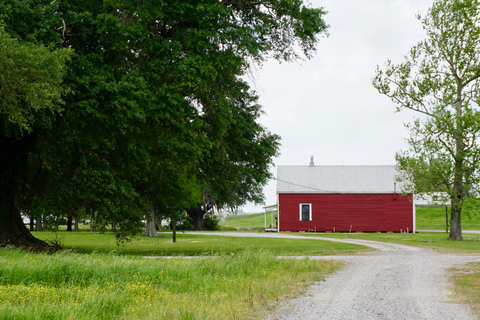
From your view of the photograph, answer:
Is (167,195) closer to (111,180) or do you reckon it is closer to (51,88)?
(111,180)

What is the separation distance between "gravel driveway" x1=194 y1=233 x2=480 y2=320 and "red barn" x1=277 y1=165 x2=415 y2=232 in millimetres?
31429

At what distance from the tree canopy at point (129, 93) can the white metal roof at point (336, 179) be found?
88.0ft

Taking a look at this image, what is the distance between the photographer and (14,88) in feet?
43.5

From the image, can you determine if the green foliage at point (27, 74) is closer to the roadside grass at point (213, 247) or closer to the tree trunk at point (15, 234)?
the roadside grass at point (213, 247)

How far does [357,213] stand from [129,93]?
33349mm

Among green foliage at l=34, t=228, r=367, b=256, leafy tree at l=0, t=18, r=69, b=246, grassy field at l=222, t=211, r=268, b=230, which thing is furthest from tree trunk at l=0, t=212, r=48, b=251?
grassy field at l=222, t=211, r=268, b=230

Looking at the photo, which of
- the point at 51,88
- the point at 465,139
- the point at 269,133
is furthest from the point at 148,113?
the point at 465,139

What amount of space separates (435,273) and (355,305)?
215 inches

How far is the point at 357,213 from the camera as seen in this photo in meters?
45.1

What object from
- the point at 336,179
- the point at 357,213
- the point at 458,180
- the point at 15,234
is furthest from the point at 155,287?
the point at 336,179

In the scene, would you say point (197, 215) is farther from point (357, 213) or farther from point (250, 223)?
point (250, 223)

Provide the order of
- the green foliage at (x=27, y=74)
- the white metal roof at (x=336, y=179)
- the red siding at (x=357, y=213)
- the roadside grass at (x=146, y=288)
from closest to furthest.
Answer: the roadside grass at (x=146, y=288) < the green foliage at (x=27, y=74) < the red siding at (x=357, y=213) < the white metal roof at (x=336, y=179)

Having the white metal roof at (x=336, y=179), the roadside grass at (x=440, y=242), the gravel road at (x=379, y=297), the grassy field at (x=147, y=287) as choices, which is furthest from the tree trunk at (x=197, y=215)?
the grassy field at (x=147, y=287)

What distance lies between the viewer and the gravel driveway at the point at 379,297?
7.71m
